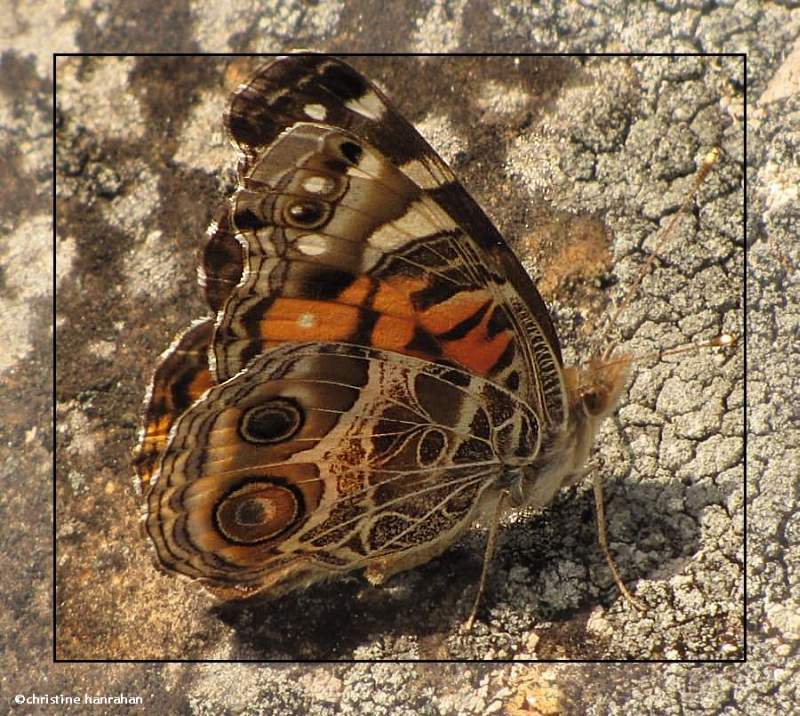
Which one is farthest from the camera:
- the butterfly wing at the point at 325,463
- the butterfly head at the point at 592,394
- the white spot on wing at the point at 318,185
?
the butterfly head at the point at 592,394

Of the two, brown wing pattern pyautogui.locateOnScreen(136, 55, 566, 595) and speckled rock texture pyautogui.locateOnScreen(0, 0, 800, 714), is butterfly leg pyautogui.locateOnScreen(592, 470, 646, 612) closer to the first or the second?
speckled rock texture pyautogui.locateOnScreen(0, 0, 800, 714)

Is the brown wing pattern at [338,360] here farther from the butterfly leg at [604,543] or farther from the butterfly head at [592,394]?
the butterfly leg at [604,543]

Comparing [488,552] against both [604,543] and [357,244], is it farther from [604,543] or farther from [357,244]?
[357,244]

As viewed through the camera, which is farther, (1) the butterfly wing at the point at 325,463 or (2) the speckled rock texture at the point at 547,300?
(2) the speckled rock texture at the point at 547,300

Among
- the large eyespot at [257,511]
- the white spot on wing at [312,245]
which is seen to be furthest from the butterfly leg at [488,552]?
the white spot on wing at [312,245]

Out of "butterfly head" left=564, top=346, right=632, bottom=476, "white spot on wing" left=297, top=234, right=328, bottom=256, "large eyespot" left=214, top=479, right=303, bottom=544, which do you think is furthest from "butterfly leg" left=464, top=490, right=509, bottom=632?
"white spot on wing" left=297, top=234, right=328, bottom=256

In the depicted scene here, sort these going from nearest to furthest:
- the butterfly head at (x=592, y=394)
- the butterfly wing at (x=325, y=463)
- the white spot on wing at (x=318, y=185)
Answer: the white spot on wing at (x=318, y=185) → the butterfly wing at (x=325, y=463) → the butterfly head at (x=592, y=394)

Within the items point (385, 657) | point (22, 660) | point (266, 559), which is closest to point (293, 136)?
point (266, 559)
